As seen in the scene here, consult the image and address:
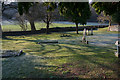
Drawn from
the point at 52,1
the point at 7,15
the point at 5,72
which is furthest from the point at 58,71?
the point at 7,15

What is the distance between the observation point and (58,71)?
6.11 meters

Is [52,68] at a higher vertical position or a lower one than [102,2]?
lower

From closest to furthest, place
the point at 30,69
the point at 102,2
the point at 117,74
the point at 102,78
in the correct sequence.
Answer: the point at 102,78
the point at 117,74
the point at 30,69
the point at 102,2

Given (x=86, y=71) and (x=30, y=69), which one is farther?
(x=30, y=69)

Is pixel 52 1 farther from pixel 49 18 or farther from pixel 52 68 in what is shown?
pixel 49 18

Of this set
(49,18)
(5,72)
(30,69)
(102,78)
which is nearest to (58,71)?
(30,69)

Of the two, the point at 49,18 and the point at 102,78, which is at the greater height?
the point at 49,18

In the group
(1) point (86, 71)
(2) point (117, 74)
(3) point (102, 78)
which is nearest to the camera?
(3) point (102, 78)

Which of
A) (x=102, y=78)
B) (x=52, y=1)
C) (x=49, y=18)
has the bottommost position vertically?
(x=102, y=78)

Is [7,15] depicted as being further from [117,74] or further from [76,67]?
[117,74]

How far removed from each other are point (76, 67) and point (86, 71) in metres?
0.74

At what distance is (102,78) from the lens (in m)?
5.30

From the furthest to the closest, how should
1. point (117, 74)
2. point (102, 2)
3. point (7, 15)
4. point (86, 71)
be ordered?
1. point (7, 15)
2. point (102, 2)
3. point (86, 71)
4. point (117, 74)

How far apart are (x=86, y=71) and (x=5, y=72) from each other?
4.35 meters
